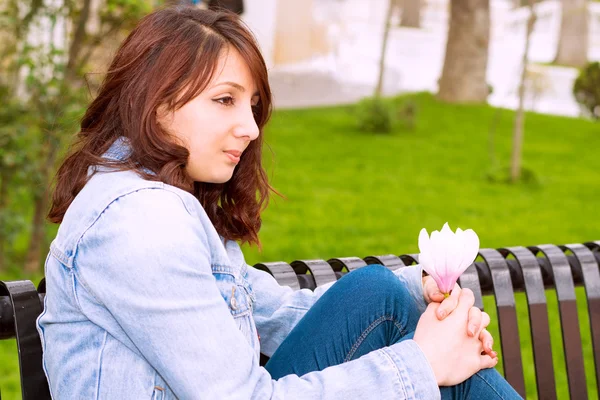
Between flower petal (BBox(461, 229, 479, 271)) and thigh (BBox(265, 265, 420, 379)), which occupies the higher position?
flower petal (BBox(461, 229, 479, 271))

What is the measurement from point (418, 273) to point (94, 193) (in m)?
0.96

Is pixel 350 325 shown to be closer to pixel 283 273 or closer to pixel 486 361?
pixel 486 361

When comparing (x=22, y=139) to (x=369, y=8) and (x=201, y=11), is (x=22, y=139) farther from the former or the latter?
(x=369, y=8)

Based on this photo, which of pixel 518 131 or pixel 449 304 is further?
pixel 518 131

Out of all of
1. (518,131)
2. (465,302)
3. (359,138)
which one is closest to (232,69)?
(465,302)

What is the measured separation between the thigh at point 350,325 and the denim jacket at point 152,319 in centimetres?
23

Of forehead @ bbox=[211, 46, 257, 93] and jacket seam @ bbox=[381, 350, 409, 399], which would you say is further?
A: forehead @ bbox=[211, 46, 257, 93]

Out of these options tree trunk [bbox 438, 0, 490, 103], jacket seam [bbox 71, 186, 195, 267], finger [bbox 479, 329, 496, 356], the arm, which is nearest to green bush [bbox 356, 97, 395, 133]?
tree trunk [bbox 438, 0, 490, 103]

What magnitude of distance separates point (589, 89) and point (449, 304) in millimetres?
12682

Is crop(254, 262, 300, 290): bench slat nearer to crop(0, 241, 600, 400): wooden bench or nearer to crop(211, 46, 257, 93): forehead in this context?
crop(0, 241, 600, 400): wooden bench

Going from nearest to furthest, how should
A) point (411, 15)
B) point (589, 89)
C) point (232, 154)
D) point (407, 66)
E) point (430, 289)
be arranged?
point (232, 154), point (430, 289), point (589, 89), point (407, 66), point (411, 15)

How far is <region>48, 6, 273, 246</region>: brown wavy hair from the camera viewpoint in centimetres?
179

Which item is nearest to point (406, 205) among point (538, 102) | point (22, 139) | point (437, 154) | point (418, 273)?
point (437, 154)

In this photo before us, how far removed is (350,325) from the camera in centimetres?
202
